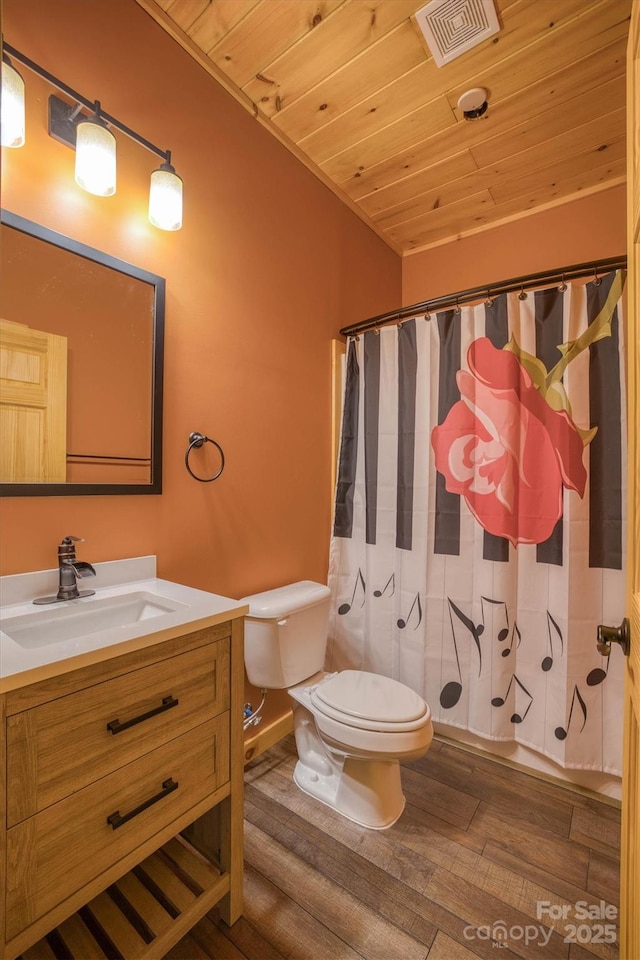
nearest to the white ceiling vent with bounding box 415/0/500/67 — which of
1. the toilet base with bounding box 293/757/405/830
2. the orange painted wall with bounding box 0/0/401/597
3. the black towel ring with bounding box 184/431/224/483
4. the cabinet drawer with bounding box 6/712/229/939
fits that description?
the orange painted wall with bounding box 0/0/401/597

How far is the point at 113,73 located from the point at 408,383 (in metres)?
1.49

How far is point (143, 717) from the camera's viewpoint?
954 mm

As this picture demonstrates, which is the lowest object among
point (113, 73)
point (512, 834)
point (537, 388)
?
point (512, 834)

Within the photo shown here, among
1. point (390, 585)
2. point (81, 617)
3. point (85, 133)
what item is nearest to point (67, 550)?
point (81, 617)

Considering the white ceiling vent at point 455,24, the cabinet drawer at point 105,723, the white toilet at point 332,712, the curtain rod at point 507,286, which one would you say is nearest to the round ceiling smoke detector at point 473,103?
the white ceiling vent at point 455,24

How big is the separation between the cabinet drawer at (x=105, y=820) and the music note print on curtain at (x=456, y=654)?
1136 mm

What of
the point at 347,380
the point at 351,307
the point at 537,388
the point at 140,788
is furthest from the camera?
the point at 351,307

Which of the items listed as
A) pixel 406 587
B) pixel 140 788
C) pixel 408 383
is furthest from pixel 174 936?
pixel 408 383

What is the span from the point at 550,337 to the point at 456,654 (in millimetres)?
1379

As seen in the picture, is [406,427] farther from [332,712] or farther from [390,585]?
[332,712]

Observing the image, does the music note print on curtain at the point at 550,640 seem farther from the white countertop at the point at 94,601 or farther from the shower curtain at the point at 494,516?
the white countertop at the point at 94,601

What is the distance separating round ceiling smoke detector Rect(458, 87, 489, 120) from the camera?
1688 millimetres

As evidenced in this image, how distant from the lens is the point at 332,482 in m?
2.28

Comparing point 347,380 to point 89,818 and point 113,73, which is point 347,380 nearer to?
point 113,73
